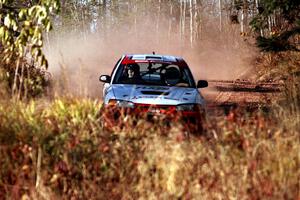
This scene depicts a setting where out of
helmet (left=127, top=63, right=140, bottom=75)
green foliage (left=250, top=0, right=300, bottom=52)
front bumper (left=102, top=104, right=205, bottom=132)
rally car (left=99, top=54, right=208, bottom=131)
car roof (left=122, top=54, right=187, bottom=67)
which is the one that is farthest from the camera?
green foliage (left=250, top=0, right=300, bottom=52)

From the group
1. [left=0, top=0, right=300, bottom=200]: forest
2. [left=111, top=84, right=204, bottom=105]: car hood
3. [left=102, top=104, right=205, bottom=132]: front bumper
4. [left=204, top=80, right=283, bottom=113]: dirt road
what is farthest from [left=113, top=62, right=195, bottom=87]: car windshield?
[left=204, top=80, right=283, bottom=113]: dirt road

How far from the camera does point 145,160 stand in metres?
5.10

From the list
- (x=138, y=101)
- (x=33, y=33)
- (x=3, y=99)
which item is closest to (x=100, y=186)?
(x=3, y=99)

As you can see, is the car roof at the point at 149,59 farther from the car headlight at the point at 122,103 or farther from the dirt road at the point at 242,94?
the dirt road at the point at 242,94

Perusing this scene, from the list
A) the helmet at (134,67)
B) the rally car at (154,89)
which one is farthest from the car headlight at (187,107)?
the helmet at (134,67)

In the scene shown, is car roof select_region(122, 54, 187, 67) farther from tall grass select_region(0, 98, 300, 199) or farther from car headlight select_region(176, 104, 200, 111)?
tall grass select_region(0, 98, 300, 199)

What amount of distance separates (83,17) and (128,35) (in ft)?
21.5

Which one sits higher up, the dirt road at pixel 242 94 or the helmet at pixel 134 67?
the helmet at pixel 134 67

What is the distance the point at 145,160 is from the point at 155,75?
5114mm

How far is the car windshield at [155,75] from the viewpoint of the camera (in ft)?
31.7

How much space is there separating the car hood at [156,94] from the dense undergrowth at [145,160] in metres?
2.38

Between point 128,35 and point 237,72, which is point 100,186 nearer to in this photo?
point 237,72

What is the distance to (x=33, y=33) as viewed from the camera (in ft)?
20.5

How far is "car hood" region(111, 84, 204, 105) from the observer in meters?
7.96
